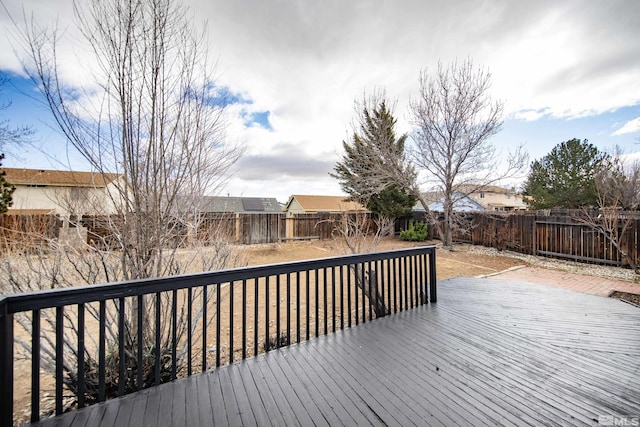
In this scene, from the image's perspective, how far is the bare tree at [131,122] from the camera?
211 centimetres

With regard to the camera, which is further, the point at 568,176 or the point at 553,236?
the point at 568,176

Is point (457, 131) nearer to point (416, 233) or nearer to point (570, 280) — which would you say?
point (416, 233)

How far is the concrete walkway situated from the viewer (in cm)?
461

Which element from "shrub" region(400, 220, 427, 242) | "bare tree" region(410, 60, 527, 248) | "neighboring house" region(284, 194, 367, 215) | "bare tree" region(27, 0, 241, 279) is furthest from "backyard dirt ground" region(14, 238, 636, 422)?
"neighboring house" region(284, 194, 367, 215)

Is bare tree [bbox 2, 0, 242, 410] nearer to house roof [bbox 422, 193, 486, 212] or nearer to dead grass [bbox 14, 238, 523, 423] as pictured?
dead grass [bbox 14, 238, 523, 423]

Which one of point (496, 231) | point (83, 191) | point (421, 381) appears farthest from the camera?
point (496, 231)

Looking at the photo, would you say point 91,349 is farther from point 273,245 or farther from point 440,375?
point 273,245

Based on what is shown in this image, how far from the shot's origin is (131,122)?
2182mm

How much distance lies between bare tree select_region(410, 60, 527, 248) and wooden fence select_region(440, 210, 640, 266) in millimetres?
1220

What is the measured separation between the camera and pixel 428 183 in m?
10.4

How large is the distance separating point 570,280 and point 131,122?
25.4 feet

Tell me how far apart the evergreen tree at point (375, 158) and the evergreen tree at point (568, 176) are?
880cm

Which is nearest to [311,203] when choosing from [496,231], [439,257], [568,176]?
[568,176]

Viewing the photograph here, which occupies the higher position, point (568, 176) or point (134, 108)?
point (568, 176)
